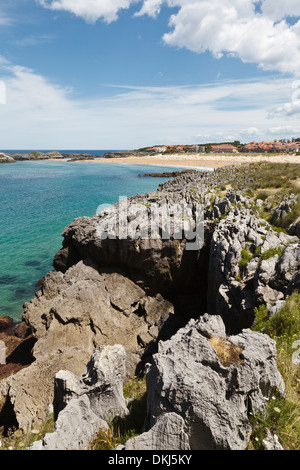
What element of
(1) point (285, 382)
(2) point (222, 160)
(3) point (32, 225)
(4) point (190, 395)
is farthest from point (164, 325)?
(2) point (222, 160)

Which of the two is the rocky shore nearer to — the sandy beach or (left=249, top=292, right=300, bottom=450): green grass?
(left=249, top=292, right=300, bottom=450): green grass

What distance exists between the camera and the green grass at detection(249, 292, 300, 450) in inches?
163

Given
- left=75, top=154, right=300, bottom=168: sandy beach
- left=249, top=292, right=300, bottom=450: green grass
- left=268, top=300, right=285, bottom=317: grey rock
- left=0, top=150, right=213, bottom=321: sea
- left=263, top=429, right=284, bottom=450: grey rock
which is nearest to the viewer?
left=263, top=429, right=284, bottom=450: grey rock

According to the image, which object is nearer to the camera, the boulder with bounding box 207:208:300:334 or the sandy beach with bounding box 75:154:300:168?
the boulder with bounding box 207:208:300:334

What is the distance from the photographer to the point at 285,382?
5395 mm

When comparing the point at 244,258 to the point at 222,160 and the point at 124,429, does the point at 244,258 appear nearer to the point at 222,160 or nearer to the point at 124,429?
the point at 124,429

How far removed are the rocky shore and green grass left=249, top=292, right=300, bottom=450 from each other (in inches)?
8.2

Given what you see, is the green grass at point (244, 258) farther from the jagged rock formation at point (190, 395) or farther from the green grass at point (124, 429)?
the green grass at point (124, 429)

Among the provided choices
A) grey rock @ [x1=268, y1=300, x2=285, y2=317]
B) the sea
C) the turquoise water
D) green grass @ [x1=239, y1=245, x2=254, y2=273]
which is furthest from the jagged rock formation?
the turquoise water

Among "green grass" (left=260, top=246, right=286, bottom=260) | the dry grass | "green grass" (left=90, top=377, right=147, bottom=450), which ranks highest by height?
"green grass" (left=260, top=246, right=286, bottom=260)

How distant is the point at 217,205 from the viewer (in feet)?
58.6

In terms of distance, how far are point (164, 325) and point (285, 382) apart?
9.47 metres

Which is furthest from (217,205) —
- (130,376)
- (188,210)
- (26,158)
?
(26,158)

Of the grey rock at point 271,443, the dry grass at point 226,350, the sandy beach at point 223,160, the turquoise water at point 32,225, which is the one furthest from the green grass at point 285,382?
the sandy beach at point 223,160
